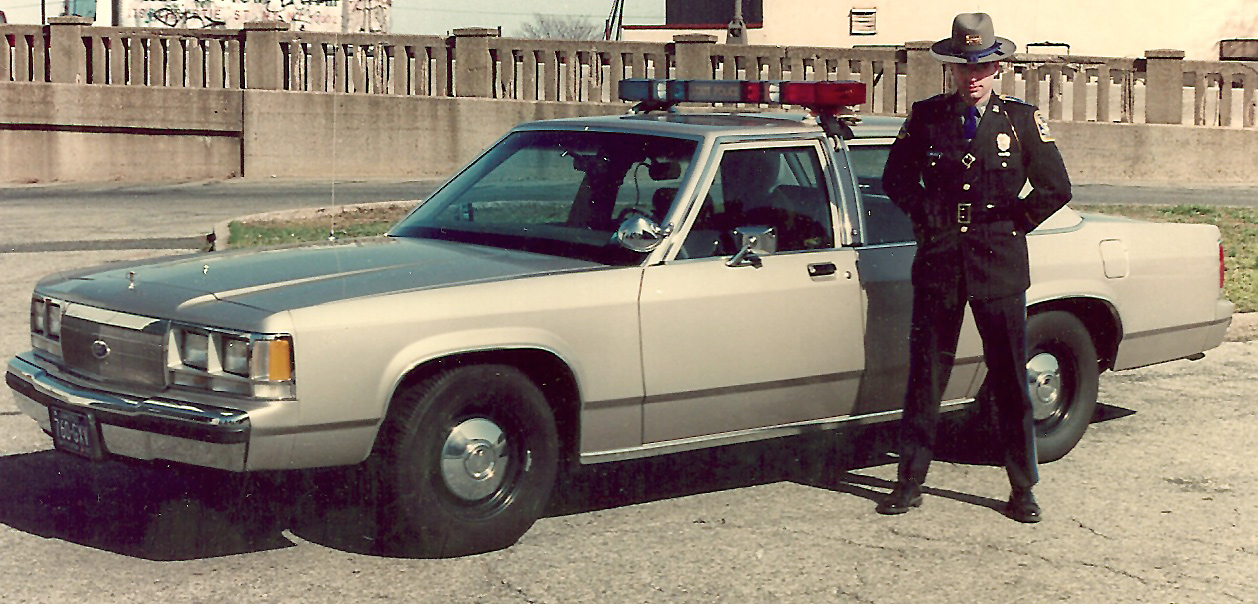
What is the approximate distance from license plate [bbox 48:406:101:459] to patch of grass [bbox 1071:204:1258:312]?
25.4 ft

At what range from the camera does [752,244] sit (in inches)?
248

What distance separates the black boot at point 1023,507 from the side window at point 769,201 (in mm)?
1140

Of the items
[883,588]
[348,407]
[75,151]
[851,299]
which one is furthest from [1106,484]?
[75,151]

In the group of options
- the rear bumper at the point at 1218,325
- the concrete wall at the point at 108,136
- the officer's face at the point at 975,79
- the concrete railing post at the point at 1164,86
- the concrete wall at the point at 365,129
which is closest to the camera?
the officer's face at the point at 975,79

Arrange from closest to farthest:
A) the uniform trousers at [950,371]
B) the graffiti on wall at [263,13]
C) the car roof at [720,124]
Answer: the uniform trousers at [950,371]
the car roof at [720,124]
the graffiti on wall at [263,13]

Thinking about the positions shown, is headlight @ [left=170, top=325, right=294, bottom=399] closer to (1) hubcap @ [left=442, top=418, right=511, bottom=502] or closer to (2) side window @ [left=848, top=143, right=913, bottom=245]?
(1) hubcap @ [left=442, top=418, right=511, bottom=502]

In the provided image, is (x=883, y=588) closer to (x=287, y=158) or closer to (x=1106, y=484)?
(x=1106, y=484)

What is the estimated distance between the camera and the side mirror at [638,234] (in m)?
6.02

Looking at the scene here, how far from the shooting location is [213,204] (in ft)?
65.4

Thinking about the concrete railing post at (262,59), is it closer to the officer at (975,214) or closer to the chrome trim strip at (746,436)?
the chrome trim strip at (746,436)

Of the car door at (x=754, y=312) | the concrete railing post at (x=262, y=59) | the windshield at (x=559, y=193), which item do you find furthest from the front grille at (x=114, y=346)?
the concrete railing post at (x=262, y=59)

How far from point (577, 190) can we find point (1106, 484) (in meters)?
2.39

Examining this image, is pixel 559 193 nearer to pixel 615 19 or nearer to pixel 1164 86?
pixel 1164 86

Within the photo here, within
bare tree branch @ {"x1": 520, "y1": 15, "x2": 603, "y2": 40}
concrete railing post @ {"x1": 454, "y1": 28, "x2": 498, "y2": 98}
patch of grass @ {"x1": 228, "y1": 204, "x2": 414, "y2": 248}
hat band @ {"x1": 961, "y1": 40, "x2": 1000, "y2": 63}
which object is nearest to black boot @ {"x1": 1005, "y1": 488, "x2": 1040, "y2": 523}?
hat band @ {"x1": 961, "y1": 40, "x2": 1000, "y2": 63}
